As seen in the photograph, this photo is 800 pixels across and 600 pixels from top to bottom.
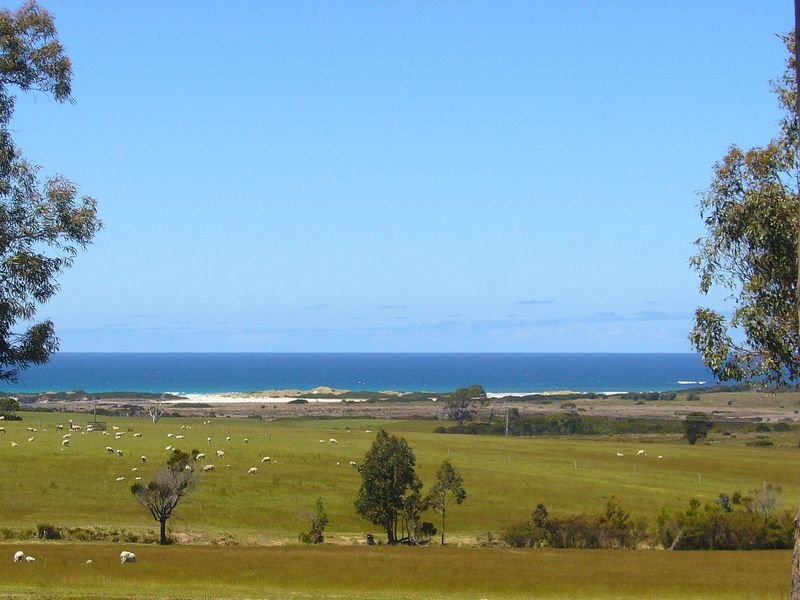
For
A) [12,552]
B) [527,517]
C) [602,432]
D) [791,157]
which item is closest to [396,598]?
[791,157]

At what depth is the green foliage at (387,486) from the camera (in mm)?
55969

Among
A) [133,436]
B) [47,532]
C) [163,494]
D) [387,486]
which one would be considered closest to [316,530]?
[387,486]

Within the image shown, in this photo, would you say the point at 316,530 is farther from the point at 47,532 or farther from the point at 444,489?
the point at 47,532

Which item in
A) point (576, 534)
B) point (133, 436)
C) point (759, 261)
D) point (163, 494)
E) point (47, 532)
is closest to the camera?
point (759, 261)

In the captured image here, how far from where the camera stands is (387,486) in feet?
184

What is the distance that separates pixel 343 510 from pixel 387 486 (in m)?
7.80

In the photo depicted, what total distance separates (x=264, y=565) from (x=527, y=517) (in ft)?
95.8

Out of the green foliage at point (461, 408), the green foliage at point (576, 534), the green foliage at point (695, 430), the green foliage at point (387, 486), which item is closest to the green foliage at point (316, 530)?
the green foliage at point (387, 486)

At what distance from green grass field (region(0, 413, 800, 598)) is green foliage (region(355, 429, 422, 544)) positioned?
191 cm

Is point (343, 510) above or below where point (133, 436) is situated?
below

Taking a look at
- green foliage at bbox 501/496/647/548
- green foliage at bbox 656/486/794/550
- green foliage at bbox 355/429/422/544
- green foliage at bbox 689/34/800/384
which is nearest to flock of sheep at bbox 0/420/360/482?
green foliage at bbox 355/429/422/544

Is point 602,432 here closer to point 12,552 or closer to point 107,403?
point 107,403

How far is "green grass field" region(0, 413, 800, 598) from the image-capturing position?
1227 inches

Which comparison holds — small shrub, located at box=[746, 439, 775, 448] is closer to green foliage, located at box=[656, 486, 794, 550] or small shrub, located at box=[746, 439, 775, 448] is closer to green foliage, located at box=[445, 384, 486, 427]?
green foliage, located at box=[445, 384, 486, 427]
